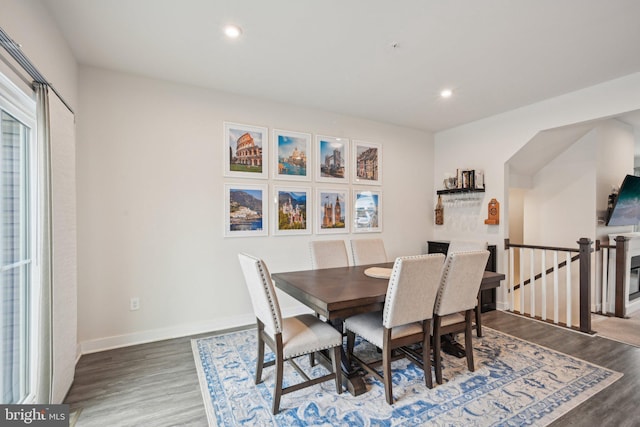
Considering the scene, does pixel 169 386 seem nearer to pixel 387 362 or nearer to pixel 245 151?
pixel 387 362

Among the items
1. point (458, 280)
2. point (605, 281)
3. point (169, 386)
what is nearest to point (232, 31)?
point (458, 280)

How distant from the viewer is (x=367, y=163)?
4496 mm

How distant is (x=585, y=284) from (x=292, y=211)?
352cm

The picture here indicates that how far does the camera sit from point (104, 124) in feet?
9.70

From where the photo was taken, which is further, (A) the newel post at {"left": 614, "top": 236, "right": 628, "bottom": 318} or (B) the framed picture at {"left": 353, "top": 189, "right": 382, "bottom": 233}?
(B) the framed picture at {"left": 353, "top": 189, "right": 382, "bottom": 233}

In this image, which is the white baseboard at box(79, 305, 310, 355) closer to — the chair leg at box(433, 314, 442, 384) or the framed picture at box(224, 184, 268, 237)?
the framed picture at box(224, 184, 268, 237)

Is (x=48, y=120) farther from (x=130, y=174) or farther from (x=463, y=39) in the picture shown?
(x=463, y=39)

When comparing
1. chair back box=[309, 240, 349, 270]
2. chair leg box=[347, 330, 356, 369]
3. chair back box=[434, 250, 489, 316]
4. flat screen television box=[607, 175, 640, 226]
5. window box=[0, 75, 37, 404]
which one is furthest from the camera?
flat screen television box=[607, 175, 640, 226]

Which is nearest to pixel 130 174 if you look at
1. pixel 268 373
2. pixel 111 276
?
pixel 111 276

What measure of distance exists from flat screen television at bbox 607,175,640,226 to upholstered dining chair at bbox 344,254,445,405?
4.24 m

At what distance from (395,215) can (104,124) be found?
393cm

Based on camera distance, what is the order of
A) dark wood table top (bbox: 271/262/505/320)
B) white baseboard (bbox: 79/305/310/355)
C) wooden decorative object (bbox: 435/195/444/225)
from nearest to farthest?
dark wood table top (bbox: 271/262/505/320) → white baseboard (bbox: 79/305/310/355) → wooden decorative object (bbox: 435/195/444/225)

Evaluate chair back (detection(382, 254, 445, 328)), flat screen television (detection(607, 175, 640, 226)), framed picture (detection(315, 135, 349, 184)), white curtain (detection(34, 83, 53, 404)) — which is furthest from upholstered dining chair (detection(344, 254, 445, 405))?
flat screen television (detection(607, 175, 640, 226))

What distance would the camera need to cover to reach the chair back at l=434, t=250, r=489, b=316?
7.44 ft
